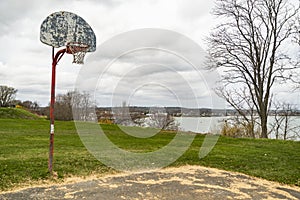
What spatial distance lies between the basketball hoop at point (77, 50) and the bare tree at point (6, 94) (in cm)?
3078

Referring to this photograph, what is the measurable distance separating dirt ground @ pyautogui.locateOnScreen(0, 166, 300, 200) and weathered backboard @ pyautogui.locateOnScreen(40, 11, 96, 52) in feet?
8.07

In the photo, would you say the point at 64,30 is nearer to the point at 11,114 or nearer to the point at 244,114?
the point at 244,114

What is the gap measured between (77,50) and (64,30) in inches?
16.5

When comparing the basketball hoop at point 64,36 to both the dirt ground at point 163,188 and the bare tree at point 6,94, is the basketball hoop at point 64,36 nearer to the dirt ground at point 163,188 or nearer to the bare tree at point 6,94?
the dirt ground at point 163,188

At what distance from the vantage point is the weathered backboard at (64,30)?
16.2 ft

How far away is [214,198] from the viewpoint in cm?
417

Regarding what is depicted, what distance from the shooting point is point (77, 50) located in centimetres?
510

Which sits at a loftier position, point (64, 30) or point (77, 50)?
point (64, 30)

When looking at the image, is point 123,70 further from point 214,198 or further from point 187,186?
point 214,198

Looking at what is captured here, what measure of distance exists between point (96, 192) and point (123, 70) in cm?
316

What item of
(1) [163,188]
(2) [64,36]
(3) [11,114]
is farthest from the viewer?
(3) [11,114]

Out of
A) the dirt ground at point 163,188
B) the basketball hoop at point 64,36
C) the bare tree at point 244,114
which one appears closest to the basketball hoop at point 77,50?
the basketball hoop at point 64,36

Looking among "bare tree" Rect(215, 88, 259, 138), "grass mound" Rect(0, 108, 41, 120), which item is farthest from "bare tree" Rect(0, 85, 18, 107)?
"bare tree" Rect(215, 88, 259, 138)

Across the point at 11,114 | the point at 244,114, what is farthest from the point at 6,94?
the point at 244,114
